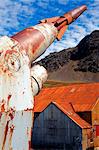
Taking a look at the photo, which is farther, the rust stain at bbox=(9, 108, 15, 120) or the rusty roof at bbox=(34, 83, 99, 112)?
the rusty roof at bbox=(34, 83, 99, 112)

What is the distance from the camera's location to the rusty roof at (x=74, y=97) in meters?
38.3

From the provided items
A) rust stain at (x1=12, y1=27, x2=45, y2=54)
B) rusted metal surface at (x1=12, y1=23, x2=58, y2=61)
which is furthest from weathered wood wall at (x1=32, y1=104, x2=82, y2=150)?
rust stain at (x1=12, y1=27, x2=45, y2=54)

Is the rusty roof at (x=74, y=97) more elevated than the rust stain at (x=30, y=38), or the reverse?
the rusty roof at (x=74, y=97)

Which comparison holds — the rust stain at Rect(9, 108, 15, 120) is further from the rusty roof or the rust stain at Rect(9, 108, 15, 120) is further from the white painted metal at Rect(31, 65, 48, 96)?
the rusty roof

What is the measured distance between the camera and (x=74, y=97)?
4094cm

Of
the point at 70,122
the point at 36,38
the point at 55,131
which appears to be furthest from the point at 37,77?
the point at 55,131

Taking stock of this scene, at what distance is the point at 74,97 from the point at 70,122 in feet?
20.4

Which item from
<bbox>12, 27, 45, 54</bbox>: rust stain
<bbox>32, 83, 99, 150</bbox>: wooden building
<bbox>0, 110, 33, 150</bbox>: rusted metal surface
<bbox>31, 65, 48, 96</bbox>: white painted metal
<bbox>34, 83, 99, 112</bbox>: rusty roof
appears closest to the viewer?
<bbox>0, 110, 33, 150</bbox>: rusted metal surface

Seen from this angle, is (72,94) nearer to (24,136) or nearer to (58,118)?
(58,118)

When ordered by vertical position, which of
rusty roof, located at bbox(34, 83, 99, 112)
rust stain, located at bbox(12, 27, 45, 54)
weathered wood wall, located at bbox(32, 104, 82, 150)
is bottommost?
rust stain, located at bbox(12, 27, 45, 54)

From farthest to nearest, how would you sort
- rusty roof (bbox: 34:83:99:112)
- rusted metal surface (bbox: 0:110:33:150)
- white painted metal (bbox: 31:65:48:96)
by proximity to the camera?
rusty roof (bbox: 34:83:99:112)
white painted metal (bbox: 31:65:48:96)
rusted metal surface (bbox: 0:110:33:150)

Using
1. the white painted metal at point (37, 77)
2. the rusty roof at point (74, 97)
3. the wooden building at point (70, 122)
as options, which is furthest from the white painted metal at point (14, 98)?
the rusty roof at point (74, 97)

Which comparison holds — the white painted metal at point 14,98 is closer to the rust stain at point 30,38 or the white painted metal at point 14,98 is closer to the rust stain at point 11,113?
the rust stain at point 11,113

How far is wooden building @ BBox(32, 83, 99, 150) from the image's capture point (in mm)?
34719
